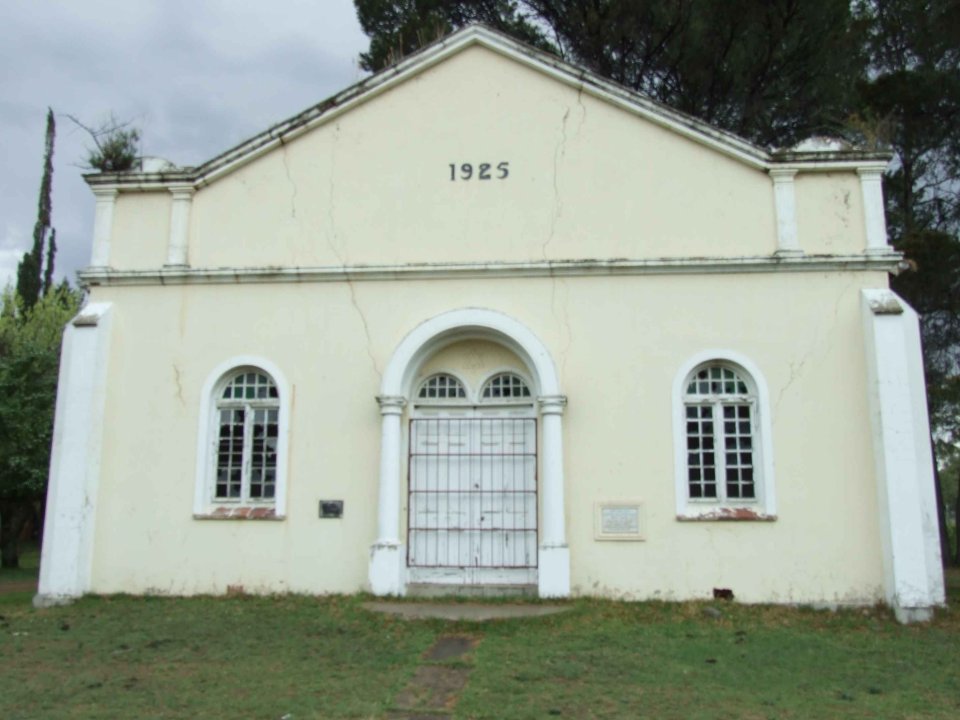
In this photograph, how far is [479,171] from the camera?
12812 mm

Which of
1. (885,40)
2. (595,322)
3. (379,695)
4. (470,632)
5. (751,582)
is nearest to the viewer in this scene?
(379,695)

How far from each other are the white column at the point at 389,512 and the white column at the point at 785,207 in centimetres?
568

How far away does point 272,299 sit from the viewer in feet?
42.0

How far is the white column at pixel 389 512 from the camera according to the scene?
11695 millimetres

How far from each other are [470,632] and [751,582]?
3.88m

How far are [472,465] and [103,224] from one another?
6568 mm

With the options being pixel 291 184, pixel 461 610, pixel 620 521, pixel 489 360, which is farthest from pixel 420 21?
pixel 461 610

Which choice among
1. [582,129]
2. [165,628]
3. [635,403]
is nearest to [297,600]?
[165,628]

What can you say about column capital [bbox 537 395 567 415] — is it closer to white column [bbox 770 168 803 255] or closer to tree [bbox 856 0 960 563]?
white column [bbox 770 168 803 255]

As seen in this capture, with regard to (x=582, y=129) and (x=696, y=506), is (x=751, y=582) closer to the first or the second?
(x=696, y=506)

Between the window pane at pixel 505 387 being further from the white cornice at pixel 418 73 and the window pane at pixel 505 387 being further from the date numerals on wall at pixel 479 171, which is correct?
the white cornice at pixel 418 73

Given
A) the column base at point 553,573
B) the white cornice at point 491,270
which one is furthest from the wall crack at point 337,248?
the column base at point 553,573

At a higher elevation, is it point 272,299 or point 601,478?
point 272,299

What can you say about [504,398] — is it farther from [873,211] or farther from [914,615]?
[914,615]
